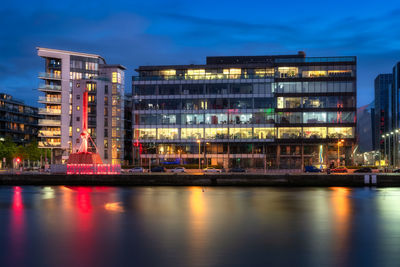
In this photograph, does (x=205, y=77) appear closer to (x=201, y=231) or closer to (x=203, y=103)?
(x=203, y=103)

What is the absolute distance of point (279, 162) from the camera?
414 ft

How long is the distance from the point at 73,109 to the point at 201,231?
110 meters

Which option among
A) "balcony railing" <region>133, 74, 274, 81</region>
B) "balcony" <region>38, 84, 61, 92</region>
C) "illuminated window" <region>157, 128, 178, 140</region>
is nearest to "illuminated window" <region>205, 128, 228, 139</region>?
"illuminated window" <region>157, 128, 178, 140</region>

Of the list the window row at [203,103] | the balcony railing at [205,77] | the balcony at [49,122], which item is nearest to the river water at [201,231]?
the window row at [203,103]

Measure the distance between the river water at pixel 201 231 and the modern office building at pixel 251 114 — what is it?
65649 millimetres

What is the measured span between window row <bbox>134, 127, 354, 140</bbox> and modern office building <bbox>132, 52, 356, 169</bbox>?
26 cm

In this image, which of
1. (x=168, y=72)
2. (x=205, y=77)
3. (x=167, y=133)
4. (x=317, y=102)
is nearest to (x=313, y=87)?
(x=317, y=102)

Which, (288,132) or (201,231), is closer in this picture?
(201,231)

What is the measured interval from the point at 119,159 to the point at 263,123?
46444mm

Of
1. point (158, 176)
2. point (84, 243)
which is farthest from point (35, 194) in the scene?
point (84, 243)

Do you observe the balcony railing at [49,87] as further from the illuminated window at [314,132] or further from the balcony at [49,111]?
the illuminated window at [314,132]

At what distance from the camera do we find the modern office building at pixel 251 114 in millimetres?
124250

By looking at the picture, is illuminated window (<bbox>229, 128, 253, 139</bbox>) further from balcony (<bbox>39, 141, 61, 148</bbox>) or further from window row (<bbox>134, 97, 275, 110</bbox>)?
balcony (<bbox>39, 141, 61, 148</bbox>)

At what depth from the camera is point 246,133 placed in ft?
415
